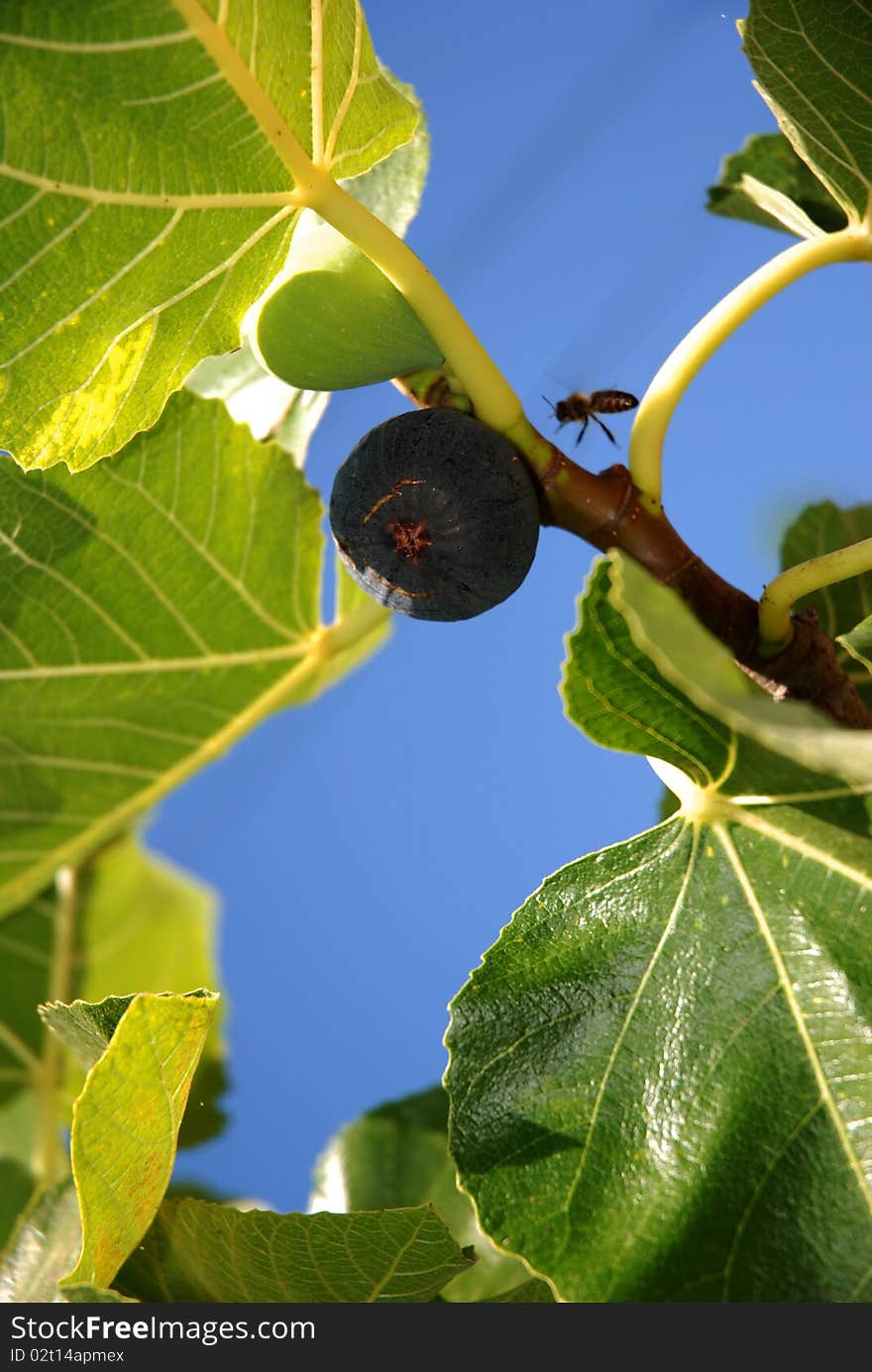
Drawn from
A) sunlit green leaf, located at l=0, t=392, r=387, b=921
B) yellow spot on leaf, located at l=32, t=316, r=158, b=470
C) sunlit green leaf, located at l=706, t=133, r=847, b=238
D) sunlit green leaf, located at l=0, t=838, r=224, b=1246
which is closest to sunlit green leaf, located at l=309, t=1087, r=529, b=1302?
sunlit green leaf, located at l=0, t=838, r=224, b=1246

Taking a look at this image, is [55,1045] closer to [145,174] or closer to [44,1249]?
[44,1249]

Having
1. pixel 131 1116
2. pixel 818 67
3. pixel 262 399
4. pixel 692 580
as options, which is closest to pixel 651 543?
pixel 692 580

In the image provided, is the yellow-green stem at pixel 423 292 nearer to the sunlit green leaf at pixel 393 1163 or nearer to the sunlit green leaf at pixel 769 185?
the sunlit green leaf at pixel 769 185

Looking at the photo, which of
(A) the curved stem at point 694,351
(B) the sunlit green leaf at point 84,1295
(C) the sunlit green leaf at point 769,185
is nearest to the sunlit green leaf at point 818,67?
(A) the curved stem at point 694,351

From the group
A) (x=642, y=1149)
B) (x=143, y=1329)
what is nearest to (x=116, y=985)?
(x=143, y=1329)

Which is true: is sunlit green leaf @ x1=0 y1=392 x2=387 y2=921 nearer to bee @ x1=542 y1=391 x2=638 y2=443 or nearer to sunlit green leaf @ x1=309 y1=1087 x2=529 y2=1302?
bee @ x1=542 y1=391 x2=638 y2=443
